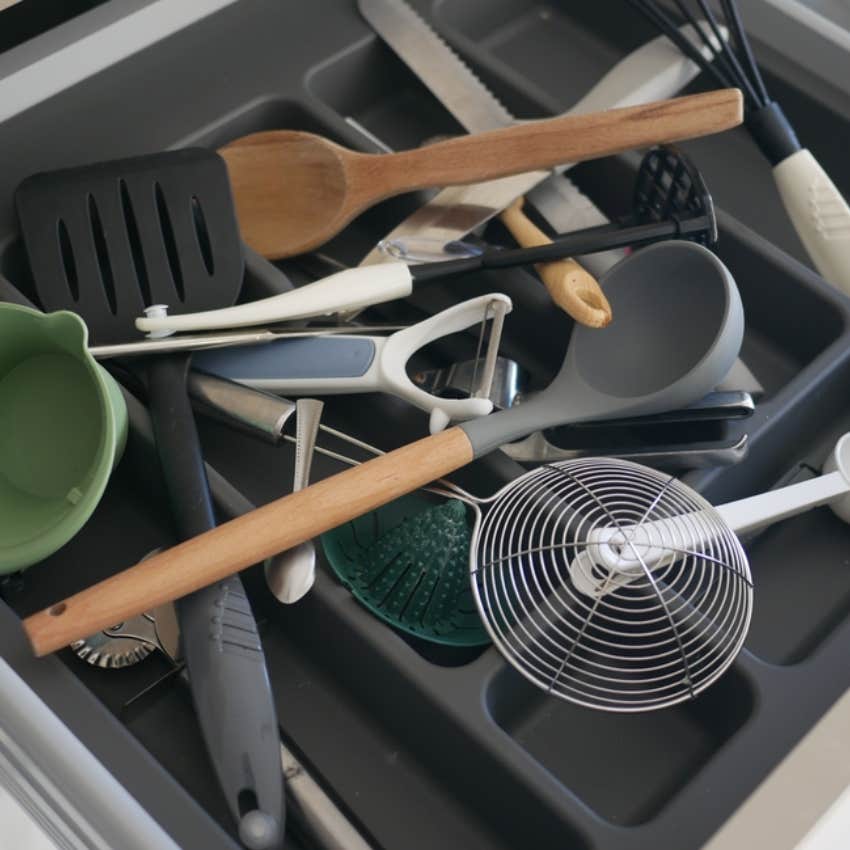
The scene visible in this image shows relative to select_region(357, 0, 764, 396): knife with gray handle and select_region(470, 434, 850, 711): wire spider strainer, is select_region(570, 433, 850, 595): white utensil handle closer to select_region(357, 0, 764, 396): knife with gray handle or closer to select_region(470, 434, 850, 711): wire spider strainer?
select_region(470, 434, 850, 711): wire spider strainer

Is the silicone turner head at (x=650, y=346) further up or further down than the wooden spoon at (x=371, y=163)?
further down

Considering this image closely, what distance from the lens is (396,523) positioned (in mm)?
779

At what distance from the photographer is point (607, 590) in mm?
671

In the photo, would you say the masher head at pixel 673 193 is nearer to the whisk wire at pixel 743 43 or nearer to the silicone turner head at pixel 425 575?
the whisk wire at pixel 743 43

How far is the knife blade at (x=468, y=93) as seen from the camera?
866 millimetres

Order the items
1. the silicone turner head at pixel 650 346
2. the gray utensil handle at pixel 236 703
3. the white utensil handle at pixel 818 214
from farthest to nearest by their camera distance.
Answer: the white utensil handle at pixel 818 214 < the silicone turner head at pixel 650 346 < the gray utensil handle at pixel 236 703

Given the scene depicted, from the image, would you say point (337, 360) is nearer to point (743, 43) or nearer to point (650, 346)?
point (650, 346)

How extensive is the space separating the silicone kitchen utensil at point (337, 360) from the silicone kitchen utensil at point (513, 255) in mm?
12

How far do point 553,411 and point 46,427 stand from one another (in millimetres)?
353

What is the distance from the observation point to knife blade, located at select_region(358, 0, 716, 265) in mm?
866

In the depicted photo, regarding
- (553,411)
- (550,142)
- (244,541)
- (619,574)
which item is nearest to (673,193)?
(550,142)

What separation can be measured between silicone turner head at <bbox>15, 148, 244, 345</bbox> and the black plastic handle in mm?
125

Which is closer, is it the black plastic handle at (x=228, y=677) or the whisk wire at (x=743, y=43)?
the black plastic handle at (x=228, y=677)

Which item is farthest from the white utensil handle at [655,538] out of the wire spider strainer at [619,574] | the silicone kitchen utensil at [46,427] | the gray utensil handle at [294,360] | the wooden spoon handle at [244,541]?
the silicone kitchen utensil at [46,427]
